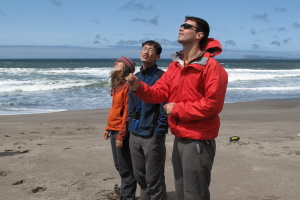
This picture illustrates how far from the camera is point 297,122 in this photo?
33.6 ft

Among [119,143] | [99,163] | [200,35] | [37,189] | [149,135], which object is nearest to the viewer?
[200,35]

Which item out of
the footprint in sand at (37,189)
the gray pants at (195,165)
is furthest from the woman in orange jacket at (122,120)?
the gray pants at (195,165)

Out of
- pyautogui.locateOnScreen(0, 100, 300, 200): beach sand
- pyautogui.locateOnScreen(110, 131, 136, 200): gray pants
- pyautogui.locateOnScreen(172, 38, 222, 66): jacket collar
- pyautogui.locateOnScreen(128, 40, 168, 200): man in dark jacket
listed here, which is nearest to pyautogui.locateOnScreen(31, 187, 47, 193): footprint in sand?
pyautogui.locateOnScreen(0, 100, 300, 200): beach sand

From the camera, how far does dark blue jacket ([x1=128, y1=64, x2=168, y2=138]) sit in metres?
3.45

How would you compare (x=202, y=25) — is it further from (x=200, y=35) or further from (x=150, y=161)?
(x=150, y=161)

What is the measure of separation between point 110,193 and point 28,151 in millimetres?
2687

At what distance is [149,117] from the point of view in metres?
3.53

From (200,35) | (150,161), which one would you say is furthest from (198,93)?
(150,161)

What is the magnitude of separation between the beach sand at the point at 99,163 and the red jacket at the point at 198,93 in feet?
6.21

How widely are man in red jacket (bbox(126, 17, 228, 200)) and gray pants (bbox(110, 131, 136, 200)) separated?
1269mm

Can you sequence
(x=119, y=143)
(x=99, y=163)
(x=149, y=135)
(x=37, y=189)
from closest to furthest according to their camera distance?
(x=149, y=135) < (x=119, y=143) < (x=37, y=189) < (x=99, y=163)

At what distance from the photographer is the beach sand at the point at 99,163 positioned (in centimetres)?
452

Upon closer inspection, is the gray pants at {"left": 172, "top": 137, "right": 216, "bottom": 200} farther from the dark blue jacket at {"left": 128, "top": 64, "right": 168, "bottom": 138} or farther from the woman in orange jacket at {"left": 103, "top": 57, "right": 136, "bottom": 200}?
the woman in orange jacket at {"left": 103, "top": 57, "right": 136, "bottom": 200}

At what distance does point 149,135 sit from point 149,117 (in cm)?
17
